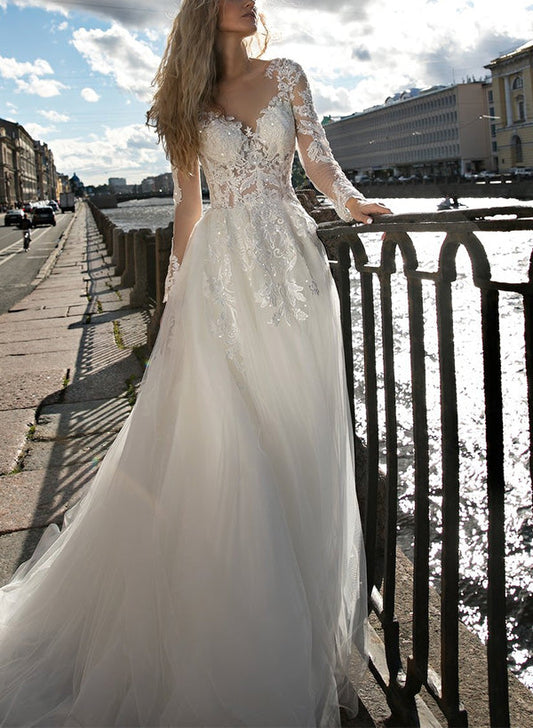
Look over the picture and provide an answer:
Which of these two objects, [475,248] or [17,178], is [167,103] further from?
[17,178]

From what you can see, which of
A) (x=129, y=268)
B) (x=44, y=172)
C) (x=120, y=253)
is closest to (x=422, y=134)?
(x=44, y=172)

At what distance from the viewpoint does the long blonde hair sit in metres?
2.08

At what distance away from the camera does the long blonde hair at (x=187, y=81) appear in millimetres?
2082

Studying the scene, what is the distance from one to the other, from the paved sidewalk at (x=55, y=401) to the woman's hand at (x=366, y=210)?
1.41 m

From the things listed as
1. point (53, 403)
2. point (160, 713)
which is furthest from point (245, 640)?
point (53, 403)

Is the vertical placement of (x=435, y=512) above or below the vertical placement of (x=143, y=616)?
below

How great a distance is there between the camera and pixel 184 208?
2.23 meters

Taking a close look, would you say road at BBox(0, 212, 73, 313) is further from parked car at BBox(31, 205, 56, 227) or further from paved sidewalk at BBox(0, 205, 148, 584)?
parked car at BBox(31, 205, 56, 227)

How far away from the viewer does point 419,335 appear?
150cm

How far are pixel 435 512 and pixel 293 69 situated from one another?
9.66ft

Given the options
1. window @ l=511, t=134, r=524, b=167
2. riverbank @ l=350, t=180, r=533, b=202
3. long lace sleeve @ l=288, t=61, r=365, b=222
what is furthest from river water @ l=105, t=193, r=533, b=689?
window @ l=511, t=134, r=524, b=167

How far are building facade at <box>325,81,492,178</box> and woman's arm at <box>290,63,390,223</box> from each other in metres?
76.0

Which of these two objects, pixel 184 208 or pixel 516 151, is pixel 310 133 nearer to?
pixel 184 208

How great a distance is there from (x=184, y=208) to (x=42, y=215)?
48924 mm
